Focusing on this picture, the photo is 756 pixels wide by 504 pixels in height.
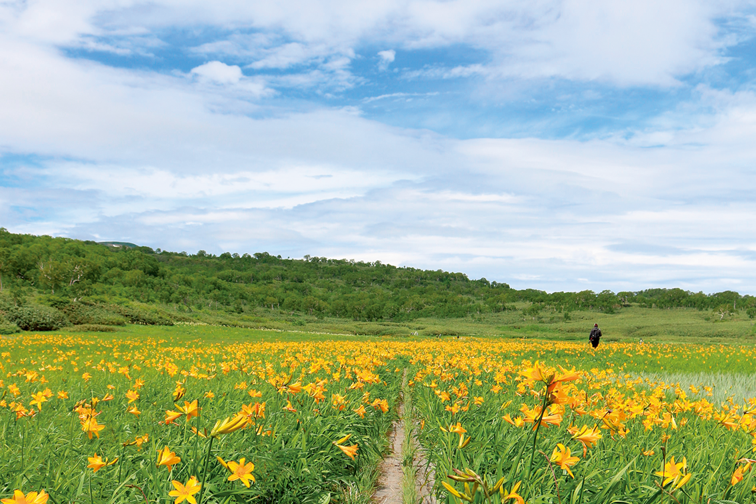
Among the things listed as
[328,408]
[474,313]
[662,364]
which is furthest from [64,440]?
[474,313]

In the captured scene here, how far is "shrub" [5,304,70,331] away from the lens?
26531 mm

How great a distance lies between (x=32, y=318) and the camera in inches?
1056

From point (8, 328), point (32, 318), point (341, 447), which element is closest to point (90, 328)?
point (32, 318)

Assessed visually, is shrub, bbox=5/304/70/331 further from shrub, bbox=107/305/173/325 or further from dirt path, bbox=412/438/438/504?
dirt path, bbox=412/438/438/504

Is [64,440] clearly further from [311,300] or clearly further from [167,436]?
[311,300]

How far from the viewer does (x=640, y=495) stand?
9.27ft

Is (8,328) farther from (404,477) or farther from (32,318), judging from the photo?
(404,477)

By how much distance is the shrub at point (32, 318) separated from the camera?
26.5m

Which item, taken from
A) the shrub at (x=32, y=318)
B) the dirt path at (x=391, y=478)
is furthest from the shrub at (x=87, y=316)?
the dirt path at (x=391, y=478)

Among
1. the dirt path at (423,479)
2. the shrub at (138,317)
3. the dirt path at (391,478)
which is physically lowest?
the shrub at (138,317)

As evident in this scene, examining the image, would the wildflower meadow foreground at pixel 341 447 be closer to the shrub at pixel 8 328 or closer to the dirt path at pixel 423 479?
the dirt path at pixel 423 479

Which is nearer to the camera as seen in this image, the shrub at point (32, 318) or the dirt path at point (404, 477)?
the dirt path at point (404, 477)

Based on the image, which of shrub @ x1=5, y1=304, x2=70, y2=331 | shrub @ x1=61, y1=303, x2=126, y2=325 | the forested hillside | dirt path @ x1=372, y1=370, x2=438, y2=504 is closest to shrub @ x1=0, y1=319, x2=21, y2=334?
shrub @ x1=5, y1=304, x2=70, y2=331

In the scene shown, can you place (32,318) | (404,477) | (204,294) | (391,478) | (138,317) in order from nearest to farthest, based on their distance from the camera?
(404,477) → (391,478) → (32,318) → (138,317) → (204,294)
